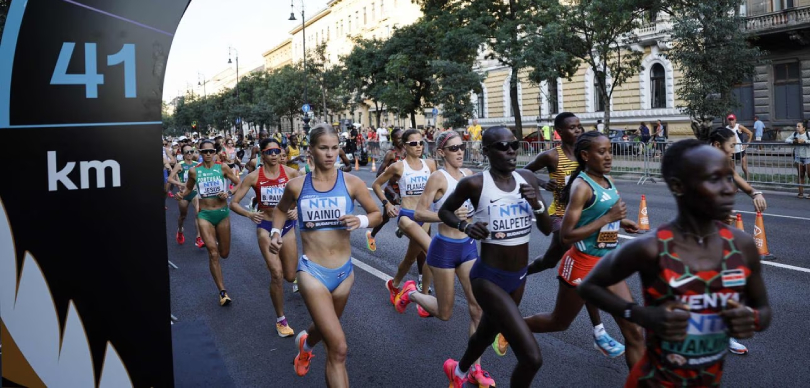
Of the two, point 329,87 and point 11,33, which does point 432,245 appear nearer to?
point 11,33

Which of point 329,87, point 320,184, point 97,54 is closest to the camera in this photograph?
point 97,54

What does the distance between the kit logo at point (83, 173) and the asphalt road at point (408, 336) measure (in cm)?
262

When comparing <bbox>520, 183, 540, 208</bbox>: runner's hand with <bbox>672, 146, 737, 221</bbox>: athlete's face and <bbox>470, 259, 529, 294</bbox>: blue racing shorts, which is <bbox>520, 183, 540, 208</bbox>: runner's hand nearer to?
<bbox>470, 259, 529, 294</bbox>: blue racing shorts

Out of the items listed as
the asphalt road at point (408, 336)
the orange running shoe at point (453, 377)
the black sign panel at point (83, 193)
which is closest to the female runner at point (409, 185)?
the asphalt road at point (408, 336)

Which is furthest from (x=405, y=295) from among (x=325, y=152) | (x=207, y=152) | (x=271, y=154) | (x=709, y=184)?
(x=207, y=152)

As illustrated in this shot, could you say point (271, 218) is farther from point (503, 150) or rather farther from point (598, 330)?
point (598, 330)

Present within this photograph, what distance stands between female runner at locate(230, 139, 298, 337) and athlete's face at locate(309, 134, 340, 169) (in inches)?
70.6

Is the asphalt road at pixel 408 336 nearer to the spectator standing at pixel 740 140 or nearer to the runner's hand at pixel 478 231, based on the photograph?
the runner's hand at pixel 478 231

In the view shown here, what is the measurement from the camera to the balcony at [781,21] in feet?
89.1

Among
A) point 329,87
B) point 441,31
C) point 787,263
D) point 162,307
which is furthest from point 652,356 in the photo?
point 329,87

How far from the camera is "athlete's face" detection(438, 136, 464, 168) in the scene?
6.31 m

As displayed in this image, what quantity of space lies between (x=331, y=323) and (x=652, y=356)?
89.8 inches

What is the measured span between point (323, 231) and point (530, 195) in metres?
1.55

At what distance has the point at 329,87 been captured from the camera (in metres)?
57.3
